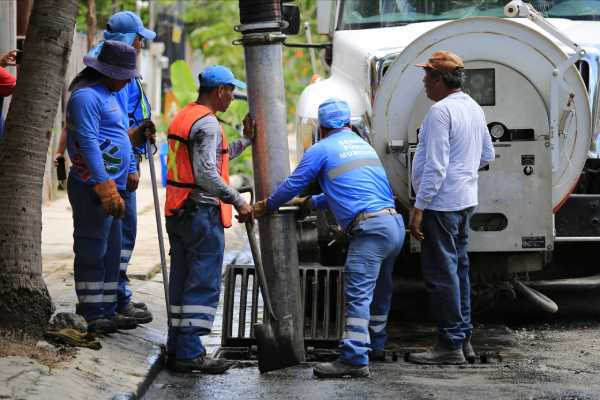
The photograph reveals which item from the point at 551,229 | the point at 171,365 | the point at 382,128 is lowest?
the point at 171,365

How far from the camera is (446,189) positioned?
7.81 m

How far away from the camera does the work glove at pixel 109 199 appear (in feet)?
24.2

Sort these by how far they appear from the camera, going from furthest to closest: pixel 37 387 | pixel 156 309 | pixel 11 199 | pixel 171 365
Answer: pixel 156 309, pixel 171 365, pixel 11 199, pixel 37 387

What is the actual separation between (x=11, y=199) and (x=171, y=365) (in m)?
1.44

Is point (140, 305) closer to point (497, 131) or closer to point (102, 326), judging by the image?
point (102, 326)

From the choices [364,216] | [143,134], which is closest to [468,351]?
[364,216]

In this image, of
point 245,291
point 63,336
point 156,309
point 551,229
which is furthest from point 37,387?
point 551,229

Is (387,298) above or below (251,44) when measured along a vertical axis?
below

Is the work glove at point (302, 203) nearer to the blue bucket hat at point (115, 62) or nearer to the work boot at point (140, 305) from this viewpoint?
the blue bucket hat at point (115, 62)

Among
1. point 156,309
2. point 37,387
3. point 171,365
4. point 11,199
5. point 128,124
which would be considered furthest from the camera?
point 156,309

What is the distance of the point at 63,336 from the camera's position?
23.7 feet

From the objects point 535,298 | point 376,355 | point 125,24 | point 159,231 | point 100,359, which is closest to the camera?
point 100,359

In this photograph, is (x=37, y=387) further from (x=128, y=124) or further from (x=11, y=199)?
(x=128, y=124)

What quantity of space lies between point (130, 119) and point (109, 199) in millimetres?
1312
